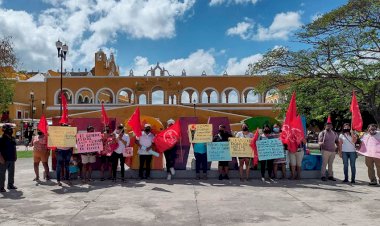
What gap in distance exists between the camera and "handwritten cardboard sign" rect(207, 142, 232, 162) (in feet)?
33.6

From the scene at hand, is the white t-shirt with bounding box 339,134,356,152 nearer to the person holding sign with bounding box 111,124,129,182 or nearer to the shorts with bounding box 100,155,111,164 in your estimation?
the person holding sign with bounding box 111,124,129,182

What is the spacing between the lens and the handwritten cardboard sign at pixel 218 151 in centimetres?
1023

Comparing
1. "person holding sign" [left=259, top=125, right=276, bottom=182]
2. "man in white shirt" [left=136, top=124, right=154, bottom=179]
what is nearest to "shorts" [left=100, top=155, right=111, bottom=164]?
"man in white shirt" [left=136, top=124, right=154, bottom=179]

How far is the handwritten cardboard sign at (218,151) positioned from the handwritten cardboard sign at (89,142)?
2910mm

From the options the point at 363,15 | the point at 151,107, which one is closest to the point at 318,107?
the point at 363,15

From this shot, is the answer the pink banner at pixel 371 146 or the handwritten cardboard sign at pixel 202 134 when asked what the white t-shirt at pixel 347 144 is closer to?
the pink banner at pixel 371 146

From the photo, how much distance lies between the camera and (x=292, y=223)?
19.1 feet

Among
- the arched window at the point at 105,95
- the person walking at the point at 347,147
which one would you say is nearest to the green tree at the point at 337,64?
the person walking at the point at 347,147

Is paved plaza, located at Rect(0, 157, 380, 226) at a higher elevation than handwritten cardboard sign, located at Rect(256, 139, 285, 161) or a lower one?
lower

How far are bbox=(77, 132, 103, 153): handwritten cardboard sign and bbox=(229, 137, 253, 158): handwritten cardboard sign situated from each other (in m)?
3.51

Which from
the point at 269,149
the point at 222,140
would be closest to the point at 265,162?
the point at 269,149

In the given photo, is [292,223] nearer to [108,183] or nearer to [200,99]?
[108,183]

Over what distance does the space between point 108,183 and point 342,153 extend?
6.21m

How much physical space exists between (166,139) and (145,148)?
637 mm
